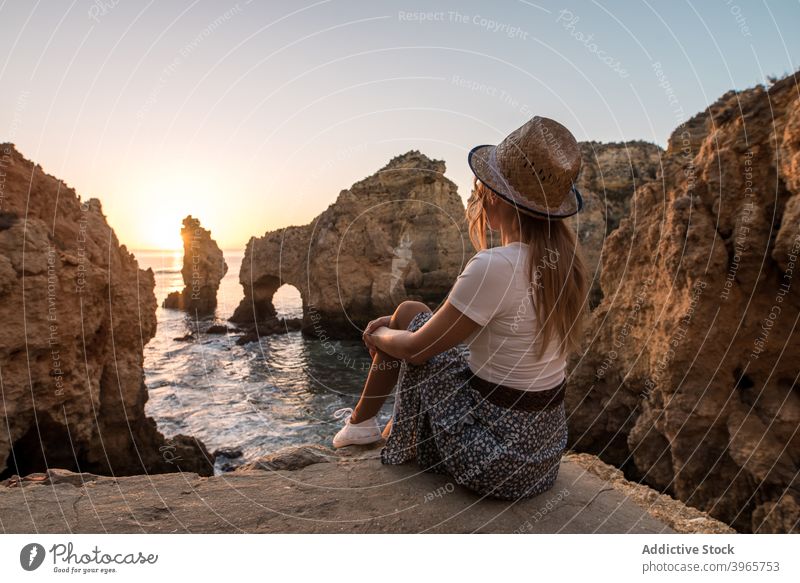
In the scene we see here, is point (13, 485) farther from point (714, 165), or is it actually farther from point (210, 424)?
point (210, 424)

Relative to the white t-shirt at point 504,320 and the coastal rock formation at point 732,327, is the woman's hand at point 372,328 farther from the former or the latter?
the coastal rock formation at point 732,327

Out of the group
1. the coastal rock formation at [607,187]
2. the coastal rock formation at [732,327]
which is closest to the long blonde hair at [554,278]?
the coastal rock formation at [732,327]

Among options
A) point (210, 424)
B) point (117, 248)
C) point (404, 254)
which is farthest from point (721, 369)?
point (404, 254)

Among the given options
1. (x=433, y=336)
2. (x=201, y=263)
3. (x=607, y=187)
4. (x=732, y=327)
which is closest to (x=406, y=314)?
(x=433, y=336)

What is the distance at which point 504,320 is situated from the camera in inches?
81.2

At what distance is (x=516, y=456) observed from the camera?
7.15 ft

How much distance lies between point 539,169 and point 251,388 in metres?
15.8

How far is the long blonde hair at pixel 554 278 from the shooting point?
2.06 m

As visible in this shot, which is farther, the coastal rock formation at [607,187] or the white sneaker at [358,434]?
the coastal rock formation at [607,187]

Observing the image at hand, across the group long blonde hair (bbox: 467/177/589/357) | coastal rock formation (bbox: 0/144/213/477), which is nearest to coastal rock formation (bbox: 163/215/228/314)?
coastal rock formation (bbox: 0/144/213/477)

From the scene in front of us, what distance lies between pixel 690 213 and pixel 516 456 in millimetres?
3880

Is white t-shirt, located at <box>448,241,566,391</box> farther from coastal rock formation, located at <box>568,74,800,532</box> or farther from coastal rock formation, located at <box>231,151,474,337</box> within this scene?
coastal rock formation, located at <box>231,151,474,337</box>

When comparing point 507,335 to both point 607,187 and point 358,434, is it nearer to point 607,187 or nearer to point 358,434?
point 358,434

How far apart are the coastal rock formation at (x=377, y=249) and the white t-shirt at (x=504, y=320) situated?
21515mm
